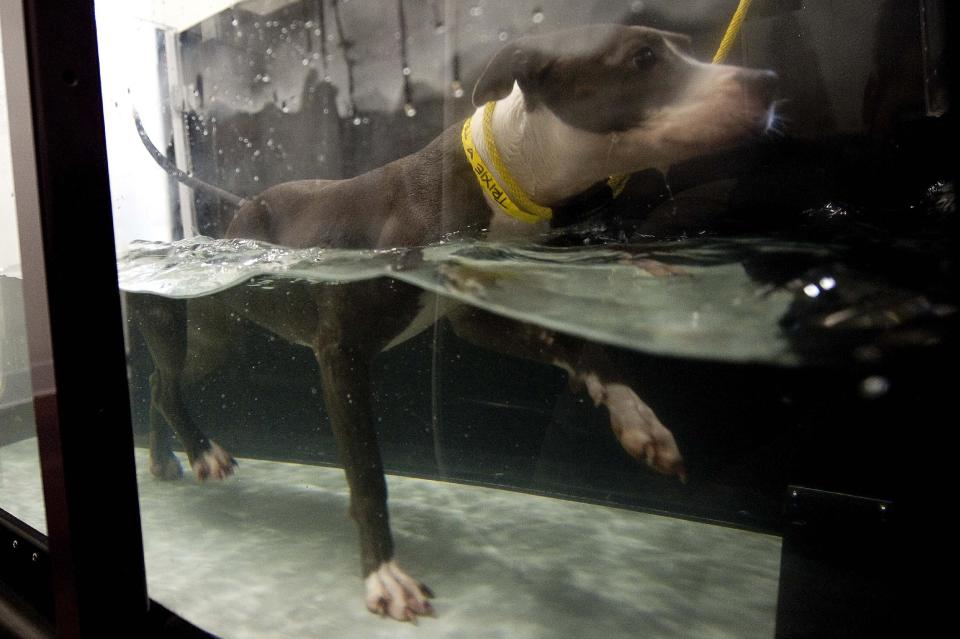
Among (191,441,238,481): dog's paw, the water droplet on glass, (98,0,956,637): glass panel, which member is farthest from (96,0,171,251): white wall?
the water droplet on glass

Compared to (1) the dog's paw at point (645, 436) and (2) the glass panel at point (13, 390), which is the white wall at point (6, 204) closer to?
(2) the glass panel at point (13, 390)

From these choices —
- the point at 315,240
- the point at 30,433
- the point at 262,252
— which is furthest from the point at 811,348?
the point at 30,433

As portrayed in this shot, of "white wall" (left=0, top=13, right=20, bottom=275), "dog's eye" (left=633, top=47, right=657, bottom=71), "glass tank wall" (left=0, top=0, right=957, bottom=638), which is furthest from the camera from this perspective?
"dog's eye" (left=633, top=47, right=657, bottom=71)

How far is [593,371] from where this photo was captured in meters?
1.39

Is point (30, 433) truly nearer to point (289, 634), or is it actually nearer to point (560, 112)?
point (289, 634)

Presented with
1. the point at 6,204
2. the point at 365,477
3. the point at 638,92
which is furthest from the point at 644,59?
the point at 6,204

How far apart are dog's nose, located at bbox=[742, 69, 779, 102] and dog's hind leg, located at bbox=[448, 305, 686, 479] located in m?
0.64

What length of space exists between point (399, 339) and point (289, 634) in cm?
79

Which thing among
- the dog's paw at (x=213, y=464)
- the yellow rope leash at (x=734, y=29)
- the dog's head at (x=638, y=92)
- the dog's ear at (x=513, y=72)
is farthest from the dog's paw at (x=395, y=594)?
the yellow rope leash at (x=734, y=29)

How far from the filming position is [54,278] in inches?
34.6

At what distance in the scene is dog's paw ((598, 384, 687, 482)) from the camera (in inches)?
47.7

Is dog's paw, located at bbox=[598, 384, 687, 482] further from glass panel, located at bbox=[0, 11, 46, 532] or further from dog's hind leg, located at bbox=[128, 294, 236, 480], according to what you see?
dog's hind leg, located at bbox=[128, 294, 236, 480]

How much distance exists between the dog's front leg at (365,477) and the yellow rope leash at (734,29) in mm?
1144

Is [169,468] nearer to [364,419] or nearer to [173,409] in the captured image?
[173,409]
